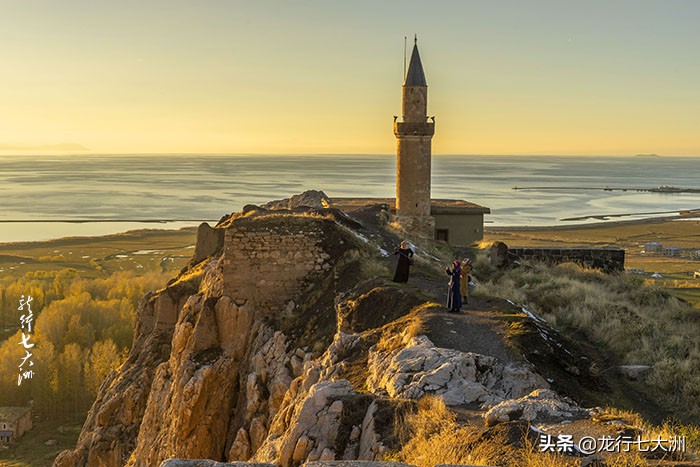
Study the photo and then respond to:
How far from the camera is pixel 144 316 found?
18109mm

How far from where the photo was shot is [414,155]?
3036 centimetres

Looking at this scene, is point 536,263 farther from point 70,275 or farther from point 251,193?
point 251,193

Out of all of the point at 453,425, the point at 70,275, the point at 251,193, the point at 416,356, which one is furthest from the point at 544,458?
the point at 251,193

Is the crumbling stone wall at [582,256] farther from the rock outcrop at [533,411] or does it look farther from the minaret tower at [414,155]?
the rock outcrop at [533,411]

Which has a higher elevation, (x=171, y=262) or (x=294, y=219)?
(x=294, y=219)

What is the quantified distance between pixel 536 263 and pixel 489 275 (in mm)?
2720

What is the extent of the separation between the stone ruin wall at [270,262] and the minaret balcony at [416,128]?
51.7ft

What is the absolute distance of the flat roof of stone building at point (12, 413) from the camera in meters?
34.6

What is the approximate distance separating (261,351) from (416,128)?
1813 cm

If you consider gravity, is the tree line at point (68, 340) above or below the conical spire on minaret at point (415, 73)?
below
